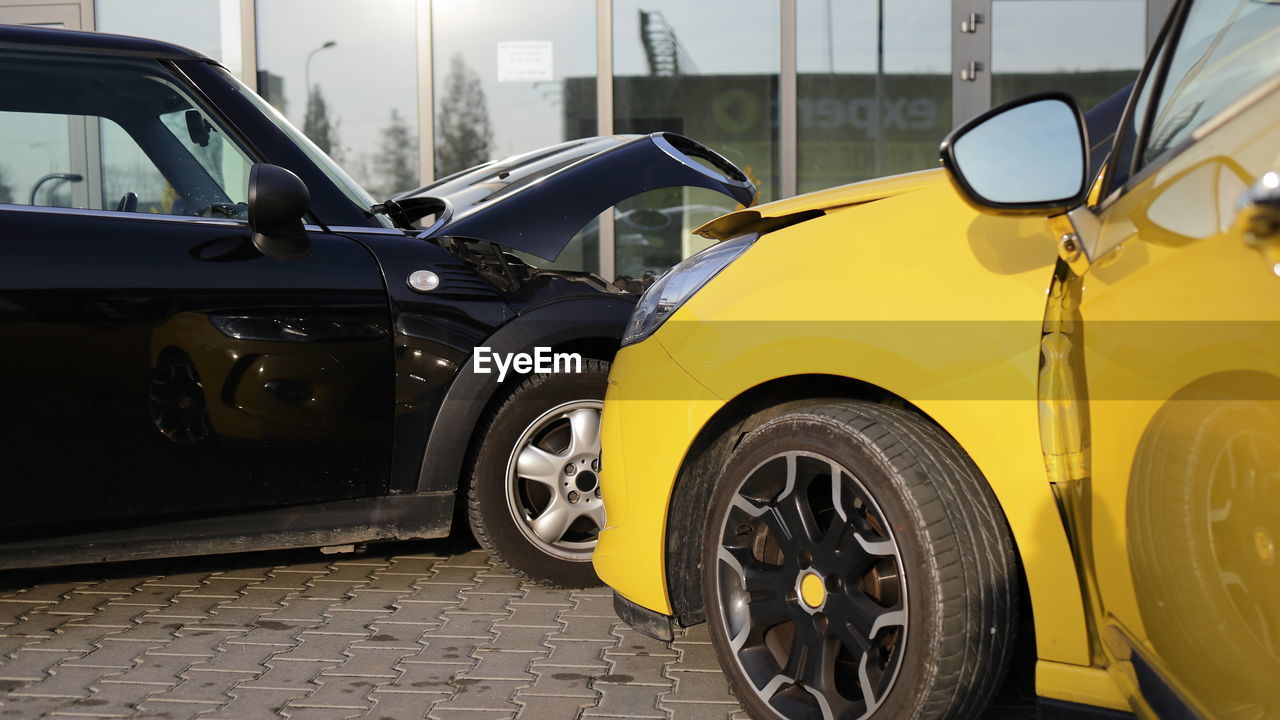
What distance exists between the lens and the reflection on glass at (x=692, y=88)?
9.76 metres

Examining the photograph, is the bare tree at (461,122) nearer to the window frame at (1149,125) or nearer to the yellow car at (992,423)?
the yellow car at (992,423)

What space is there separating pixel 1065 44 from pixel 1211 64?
8288mm

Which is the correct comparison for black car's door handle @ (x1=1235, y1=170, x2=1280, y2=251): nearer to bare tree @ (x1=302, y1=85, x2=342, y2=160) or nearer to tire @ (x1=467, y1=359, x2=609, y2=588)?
tire @ (x1=467, y1=359, x2=609, y2=588)

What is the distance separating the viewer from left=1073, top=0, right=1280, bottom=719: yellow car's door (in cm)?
147

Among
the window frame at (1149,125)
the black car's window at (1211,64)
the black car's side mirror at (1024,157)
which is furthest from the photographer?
the black car's side mirror at (1024,157)

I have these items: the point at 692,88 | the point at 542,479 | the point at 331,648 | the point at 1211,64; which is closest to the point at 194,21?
the point at 692,88

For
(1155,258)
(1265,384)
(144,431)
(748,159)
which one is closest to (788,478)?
(1155,258)

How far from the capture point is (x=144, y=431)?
353 cm

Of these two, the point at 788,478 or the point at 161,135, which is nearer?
the point at 788,478

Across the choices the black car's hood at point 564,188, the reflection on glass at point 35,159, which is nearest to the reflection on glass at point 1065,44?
the black car's hood at point 564,188

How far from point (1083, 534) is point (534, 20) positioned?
860 centimetres

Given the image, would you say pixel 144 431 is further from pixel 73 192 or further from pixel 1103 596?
pixel 1103 596

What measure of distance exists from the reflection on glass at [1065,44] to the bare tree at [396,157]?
4.75 metres

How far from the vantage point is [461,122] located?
10.0 m
